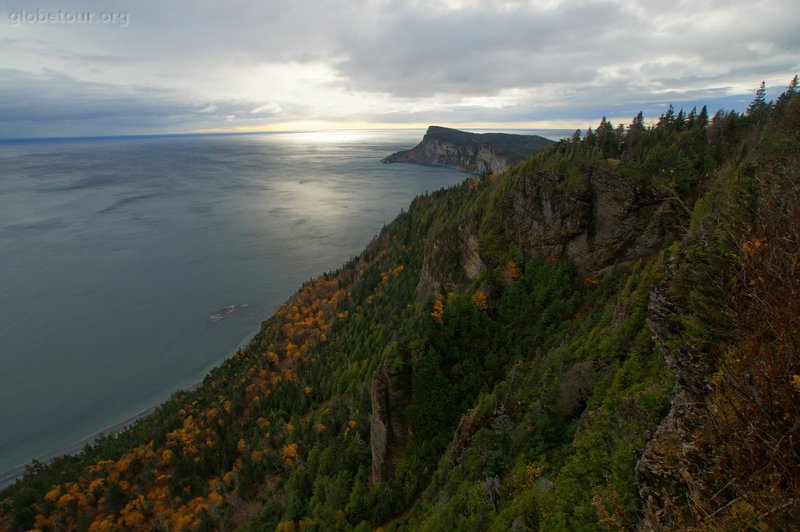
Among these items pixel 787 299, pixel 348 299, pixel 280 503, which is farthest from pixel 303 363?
pixel 787 299

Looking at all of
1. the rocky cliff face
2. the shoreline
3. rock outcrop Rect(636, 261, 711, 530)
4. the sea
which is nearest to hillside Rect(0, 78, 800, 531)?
rock outcrop Rect(636, 261, 711, 530)

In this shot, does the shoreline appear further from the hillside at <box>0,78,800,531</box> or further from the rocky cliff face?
the rocky cliff face

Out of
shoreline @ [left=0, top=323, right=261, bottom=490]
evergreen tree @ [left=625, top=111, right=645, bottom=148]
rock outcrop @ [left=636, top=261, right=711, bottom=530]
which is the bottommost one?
shoreline @ [left=0, top=323, right=261, bottom=490]

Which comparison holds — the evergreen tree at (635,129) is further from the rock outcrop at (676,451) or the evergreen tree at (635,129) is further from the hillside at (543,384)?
the rock outcrop at (676,451)

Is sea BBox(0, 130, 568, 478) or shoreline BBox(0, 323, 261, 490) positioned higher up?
sea BBox(0, 130, 568, 478)

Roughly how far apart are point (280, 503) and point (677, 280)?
46447mm

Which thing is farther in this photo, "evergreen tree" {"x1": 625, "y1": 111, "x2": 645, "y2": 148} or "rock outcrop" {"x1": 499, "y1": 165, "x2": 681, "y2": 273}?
"evergreen tree" {"x1": 625, "y1": 111, "x2": 645, "y2": 148}

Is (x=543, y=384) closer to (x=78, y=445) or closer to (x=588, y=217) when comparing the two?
(x=588, y=217)

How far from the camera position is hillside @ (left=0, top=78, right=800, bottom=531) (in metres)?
7.85

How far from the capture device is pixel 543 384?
25.0 metres

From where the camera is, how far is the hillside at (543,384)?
7852mm

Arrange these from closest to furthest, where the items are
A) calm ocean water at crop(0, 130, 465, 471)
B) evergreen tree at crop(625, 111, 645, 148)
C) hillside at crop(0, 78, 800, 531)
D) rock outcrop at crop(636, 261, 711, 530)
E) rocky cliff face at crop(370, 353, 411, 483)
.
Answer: rock outcrop at crop(636, 261, 711, 530)
hillside at crop(0, 78, 800, 531)
rocky cliff face at crop(370, 353, 411, 483)
evergreen tree at crop(625, 111, 645, 148)
calm ocean water at crop(0, 130, 465, 471)

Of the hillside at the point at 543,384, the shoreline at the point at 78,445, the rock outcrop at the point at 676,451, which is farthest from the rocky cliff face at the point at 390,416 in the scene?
the shoreline at the point at 78,445

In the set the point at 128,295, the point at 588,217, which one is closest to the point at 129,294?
the point at 128,295
